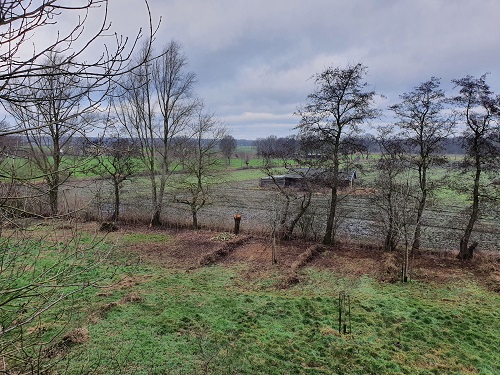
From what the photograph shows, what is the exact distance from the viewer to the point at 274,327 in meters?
7.65

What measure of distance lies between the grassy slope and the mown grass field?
0.02 m

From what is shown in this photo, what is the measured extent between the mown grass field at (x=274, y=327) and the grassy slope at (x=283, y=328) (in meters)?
0.02

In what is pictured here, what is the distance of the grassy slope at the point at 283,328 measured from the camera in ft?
20.3

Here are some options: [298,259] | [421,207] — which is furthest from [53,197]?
[421,207]

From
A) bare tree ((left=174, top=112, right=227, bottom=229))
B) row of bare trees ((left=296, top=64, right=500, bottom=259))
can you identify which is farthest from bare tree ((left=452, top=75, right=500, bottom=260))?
bare tree ((left=174, top=112, right=227, bottom=229))

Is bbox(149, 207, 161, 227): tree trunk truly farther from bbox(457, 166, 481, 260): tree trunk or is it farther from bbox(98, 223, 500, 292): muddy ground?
bbox(457, 166, 481, 260): tree trunk

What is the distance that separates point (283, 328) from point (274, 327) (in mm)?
210

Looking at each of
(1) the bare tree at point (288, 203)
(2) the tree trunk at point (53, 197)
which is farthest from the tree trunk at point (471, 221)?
(2) the tree trunk at point (53, 197)

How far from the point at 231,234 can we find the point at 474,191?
11.1 metres

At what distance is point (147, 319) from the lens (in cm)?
771

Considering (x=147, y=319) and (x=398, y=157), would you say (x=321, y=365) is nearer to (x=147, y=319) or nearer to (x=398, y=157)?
(x=147, y=319)

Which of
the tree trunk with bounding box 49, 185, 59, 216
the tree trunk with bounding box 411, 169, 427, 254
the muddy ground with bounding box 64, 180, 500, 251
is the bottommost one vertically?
the muddy ground with bounding box 64, 180, 500, 251

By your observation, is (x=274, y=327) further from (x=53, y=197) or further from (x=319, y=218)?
(x=319, y=218)

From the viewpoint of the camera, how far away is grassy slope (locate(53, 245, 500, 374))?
6.19 metres
